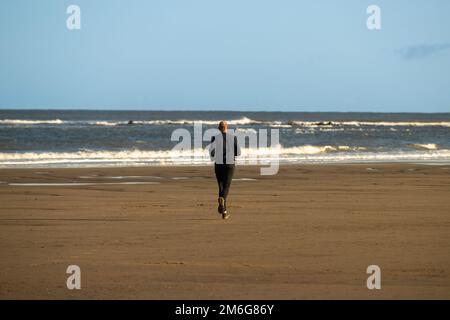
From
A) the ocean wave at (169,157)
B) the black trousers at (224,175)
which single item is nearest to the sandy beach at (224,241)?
the black trousers at (224,175)

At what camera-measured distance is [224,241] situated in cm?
1010

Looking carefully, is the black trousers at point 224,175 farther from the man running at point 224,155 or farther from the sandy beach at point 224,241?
the sandy beach at point 224,241

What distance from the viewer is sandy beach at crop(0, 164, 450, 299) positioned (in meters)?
7.56

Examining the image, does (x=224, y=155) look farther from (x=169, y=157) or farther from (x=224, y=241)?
(x=169, y=157)

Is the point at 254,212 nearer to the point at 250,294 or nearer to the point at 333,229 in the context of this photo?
the point at 333,229

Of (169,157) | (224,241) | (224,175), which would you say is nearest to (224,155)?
(224,175)

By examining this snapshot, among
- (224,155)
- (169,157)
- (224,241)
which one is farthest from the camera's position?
(169,157)

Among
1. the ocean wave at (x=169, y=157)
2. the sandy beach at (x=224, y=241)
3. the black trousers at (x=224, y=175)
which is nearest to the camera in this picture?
the sandy beach at (x=224, y=241)

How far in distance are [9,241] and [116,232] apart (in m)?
1.49

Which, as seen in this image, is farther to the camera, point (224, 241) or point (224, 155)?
point (224, 155)

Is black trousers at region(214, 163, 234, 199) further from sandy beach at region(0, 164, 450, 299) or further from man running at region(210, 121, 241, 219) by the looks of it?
sandy beach at region(0, 164, 450, 299)

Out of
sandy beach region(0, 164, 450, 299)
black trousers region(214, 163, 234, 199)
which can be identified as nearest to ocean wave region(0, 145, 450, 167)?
sandy beach region(0, 164, 450, 299)

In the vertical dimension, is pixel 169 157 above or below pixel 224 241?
above

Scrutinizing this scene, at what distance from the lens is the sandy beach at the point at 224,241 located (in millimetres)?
7559
